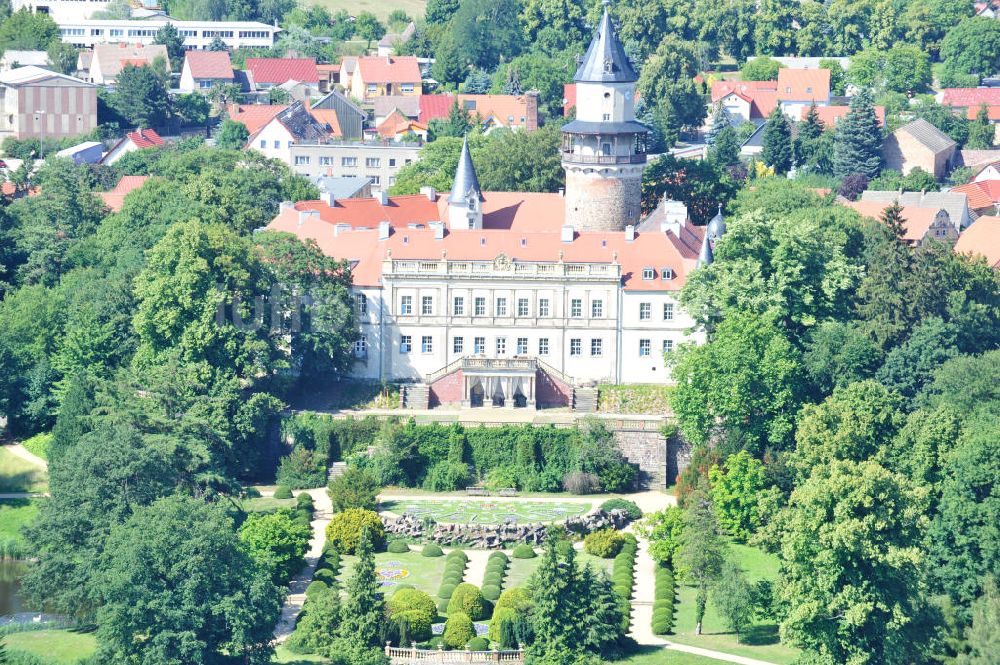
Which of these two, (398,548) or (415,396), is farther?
(415,396)

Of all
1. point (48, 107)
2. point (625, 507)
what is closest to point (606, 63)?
point (625, 507)

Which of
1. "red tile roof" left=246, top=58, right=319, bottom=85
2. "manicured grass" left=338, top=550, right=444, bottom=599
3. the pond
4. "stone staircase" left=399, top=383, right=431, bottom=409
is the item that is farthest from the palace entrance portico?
"red tile roof" left=246, top=58, right=319, bottom=85

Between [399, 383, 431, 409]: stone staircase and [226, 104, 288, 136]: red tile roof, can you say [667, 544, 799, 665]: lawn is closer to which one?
[399, 383, 431, 409]: stone staircase

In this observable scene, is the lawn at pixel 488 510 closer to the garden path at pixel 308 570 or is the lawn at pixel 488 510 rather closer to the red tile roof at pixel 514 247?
the garden path at pixel 308 570

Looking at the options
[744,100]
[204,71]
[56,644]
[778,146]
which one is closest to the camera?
[56,644]

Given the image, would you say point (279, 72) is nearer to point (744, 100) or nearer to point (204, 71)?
point (204, 71)
